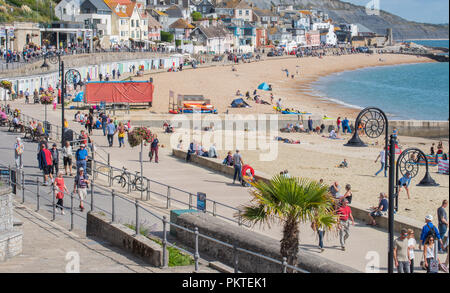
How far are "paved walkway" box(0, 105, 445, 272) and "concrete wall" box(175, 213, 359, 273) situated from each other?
1.69 metres

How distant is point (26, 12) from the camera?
85.9 meters

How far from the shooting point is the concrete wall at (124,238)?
394 inches

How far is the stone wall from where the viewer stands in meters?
9.77

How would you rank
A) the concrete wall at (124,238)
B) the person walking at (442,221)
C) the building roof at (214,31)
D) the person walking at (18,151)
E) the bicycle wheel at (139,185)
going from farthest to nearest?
the building roof at (214,31), the person walking at (18,151), the bicycle wheel at (139,185), the person walking at (442,221), the concrete wall at (124,238)

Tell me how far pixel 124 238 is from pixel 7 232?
1941 millimetres

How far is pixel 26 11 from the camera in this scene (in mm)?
86188

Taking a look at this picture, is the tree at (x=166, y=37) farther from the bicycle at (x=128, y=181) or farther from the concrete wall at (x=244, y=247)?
the concrete wall at (x=244, y=247)

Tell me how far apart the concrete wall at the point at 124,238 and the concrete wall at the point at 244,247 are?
1319mm

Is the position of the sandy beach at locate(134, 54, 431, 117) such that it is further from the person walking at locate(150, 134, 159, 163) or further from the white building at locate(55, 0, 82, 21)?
the person walking at locate(150, 134, 159, 163)

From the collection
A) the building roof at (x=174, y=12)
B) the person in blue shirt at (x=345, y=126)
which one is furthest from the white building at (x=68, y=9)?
the person in blue shirt at (x=345, y=126)

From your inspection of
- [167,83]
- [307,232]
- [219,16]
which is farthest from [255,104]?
[219,16]

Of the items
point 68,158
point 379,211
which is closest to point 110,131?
point 68,158

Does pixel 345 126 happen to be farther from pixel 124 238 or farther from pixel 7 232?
pixel 7 232
